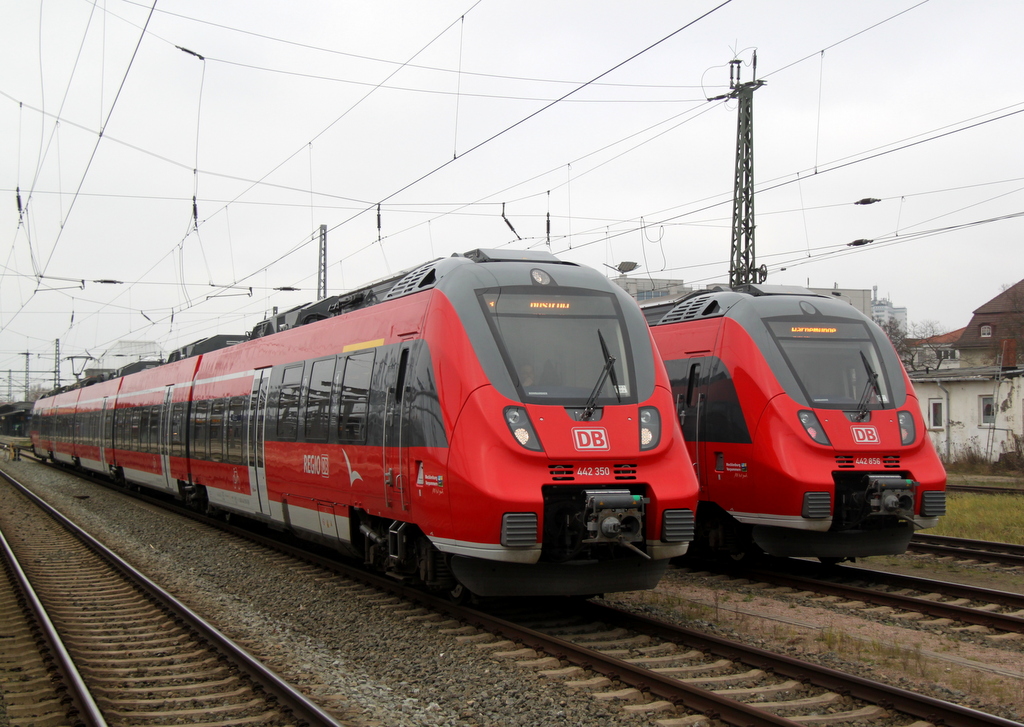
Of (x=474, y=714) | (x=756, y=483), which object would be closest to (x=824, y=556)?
(x=756, y=483)

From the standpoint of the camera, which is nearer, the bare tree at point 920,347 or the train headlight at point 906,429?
the train headlight at point 906,429

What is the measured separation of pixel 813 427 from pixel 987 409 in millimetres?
24302

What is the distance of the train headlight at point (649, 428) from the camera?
785 cm

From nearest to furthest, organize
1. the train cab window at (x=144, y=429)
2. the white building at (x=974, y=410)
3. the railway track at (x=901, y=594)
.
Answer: the railway track at (x=901, y=594) → the train cab window at (x=144, y=429) → the white building at (x=974, y=410)

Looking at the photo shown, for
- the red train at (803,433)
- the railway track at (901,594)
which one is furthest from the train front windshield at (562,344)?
the railway track at (901,594)

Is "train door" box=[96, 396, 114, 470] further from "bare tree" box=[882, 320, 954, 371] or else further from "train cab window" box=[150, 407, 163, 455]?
"bare tree" box=[882, 320, 954, 371]

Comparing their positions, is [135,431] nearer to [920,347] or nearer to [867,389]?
[867,389]

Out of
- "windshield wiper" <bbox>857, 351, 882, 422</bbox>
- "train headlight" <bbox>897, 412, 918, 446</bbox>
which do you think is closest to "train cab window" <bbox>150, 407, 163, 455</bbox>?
"windshield wiper" <bbox>857, 351, 882, 422</bbox>

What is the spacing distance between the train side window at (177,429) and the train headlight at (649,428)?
1293cm

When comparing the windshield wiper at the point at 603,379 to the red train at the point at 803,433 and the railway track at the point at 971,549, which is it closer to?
the red train at the point at 803,433

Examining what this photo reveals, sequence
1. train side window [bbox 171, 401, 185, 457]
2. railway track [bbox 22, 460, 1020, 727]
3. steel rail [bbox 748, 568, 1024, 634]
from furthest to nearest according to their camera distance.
Answer: train side window [bbox 171, 401, 185, 457] < steel rail [bbox 748, 568, 1024, 634] < railway track [bbox 22, 460, 1020, 727]

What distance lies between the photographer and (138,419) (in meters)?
23.0

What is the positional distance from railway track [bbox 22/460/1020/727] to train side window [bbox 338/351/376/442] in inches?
74.7

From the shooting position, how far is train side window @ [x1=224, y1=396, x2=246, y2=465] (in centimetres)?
1398
